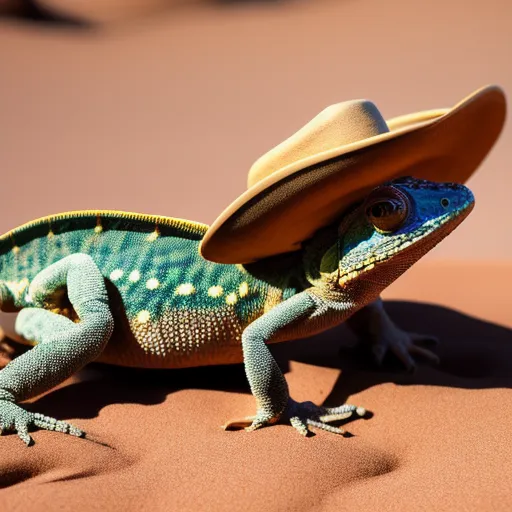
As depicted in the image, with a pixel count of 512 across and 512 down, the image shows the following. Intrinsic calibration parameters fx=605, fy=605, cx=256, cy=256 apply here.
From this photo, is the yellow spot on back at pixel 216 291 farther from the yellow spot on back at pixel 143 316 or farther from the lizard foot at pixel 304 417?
the lizard foot at pixel 304 417

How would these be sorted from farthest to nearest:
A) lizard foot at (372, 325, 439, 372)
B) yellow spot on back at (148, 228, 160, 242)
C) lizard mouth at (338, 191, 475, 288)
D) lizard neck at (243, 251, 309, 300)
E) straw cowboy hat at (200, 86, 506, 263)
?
lizard foot at (372, 325, 439, 372), yellow spot on back at (148, 228, 160, 242), lizard neck at (243, 251, 309, 300), lizard mouth at (338, 191, 475, 288), straw cowboy hat at (200, 86, 506, 263)

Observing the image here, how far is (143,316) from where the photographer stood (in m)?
2.31

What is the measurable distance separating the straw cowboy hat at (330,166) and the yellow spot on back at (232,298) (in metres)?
0.14

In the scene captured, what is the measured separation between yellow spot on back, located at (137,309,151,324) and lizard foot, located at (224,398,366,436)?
0.52 m

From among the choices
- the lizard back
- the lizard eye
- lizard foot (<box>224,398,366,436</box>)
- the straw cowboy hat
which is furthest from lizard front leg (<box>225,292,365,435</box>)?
the lizard eye

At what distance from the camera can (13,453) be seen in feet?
5.80

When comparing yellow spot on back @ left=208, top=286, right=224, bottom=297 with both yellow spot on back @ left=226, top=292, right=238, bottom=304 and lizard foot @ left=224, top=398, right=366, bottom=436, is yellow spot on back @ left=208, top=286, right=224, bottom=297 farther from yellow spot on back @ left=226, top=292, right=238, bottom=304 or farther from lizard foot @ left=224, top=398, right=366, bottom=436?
lizard foot @ left=224, top=398, right=366, bottom=436

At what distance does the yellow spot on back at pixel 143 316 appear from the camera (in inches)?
90.8

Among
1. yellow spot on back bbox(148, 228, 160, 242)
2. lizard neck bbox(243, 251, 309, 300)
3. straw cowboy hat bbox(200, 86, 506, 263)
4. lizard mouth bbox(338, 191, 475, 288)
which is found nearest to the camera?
straw cowboy hat bbox(200, 86, 506, 263)

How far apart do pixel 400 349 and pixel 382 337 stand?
0.10 m

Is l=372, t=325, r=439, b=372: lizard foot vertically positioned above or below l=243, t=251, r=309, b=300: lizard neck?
Answer: below

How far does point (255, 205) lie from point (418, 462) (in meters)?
0.94

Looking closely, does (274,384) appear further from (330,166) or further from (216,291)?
(330,166)

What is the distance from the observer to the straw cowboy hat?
6.18 feet
